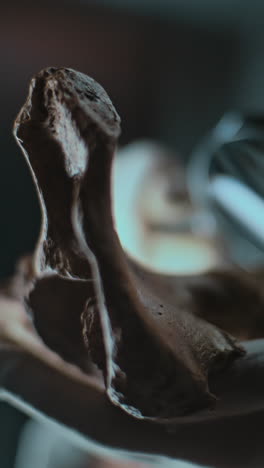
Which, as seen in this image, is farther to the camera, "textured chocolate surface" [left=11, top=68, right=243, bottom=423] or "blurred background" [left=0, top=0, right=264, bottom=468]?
"blurred background" [left=0, top=0, right=264, bottom=468]

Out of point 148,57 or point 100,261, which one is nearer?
point 100,261

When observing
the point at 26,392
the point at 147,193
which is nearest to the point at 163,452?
the point at 26,392

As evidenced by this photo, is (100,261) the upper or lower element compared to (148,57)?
upper

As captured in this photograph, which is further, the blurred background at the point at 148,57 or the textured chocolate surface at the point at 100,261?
the blurred background at the point at 148,57

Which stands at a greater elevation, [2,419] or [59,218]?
[59,218]

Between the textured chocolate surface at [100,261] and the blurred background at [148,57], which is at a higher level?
the textured chocolate surface at [100,261]

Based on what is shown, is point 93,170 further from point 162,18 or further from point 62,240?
point 162,18

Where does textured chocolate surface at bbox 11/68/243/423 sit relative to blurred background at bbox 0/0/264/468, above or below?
above

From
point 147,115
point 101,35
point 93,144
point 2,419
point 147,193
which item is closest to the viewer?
point 93,144
